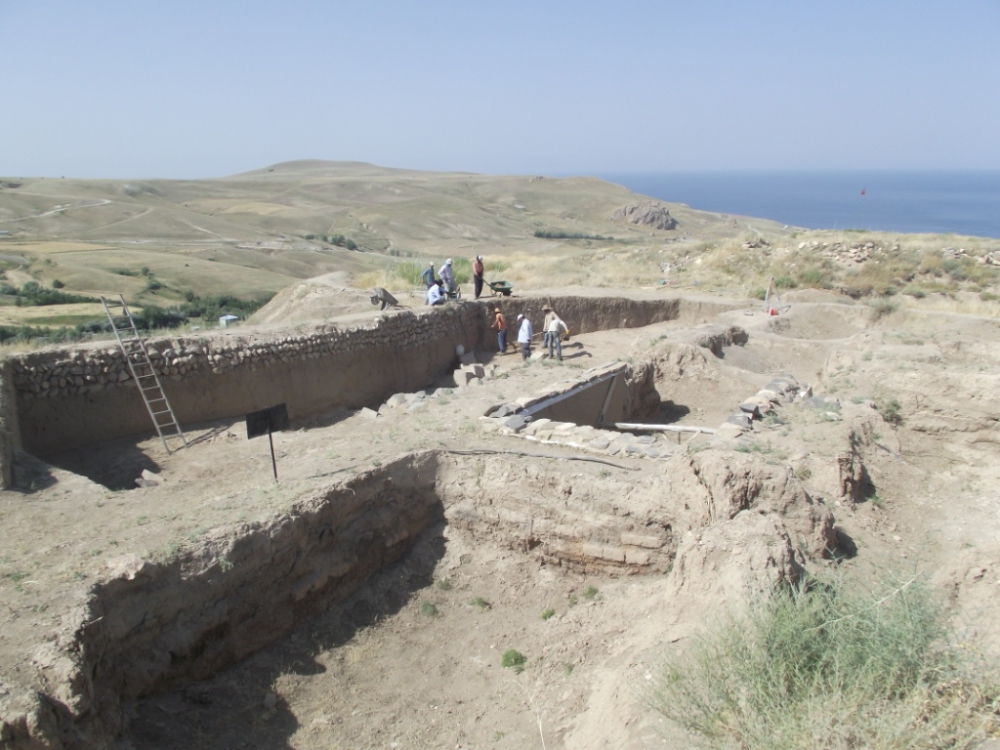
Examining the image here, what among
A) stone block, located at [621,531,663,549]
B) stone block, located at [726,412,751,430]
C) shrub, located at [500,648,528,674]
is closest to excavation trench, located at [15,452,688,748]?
stone block, located at [621,531,663,549]

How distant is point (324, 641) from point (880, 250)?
2324 centimetres

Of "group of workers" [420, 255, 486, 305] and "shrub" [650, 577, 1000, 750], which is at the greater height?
"group of workers" [420, 255, 486, 305]

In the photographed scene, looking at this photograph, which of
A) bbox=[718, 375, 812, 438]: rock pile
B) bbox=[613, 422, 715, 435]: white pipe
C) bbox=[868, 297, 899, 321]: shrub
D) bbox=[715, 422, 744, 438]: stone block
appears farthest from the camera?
bbox=[868, 297, 899, 321]: shrub

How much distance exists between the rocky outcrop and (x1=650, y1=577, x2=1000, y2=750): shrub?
68734mm

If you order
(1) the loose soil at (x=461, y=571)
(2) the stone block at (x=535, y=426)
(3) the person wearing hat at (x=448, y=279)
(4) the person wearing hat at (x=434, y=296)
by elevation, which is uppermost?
(3) the person wearing hat at (x=448, y=279)

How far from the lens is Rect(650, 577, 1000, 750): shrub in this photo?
11.9ft

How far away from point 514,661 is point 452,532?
1888 millimetres

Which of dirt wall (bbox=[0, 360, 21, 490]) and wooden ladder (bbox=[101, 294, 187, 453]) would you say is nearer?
dirt wall (bbox=[0, 360, 21, 490])

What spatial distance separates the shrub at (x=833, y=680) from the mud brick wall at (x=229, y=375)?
9356 mm

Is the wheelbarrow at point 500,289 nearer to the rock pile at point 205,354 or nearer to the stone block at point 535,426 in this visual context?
the rock pile at point 205,354

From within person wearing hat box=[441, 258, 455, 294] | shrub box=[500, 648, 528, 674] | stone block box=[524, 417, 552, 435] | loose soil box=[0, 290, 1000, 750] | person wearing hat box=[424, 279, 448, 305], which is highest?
person wearing hat box=[441, 258, 455, 294]

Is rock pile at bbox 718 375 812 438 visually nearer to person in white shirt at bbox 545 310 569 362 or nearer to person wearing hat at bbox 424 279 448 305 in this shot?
person in white shirt at bbox 545 310 569 362

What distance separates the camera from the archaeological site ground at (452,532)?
516cm

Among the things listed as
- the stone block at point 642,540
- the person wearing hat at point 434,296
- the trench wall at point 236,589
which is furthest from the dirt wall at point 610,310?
the stone block at point 642,540
